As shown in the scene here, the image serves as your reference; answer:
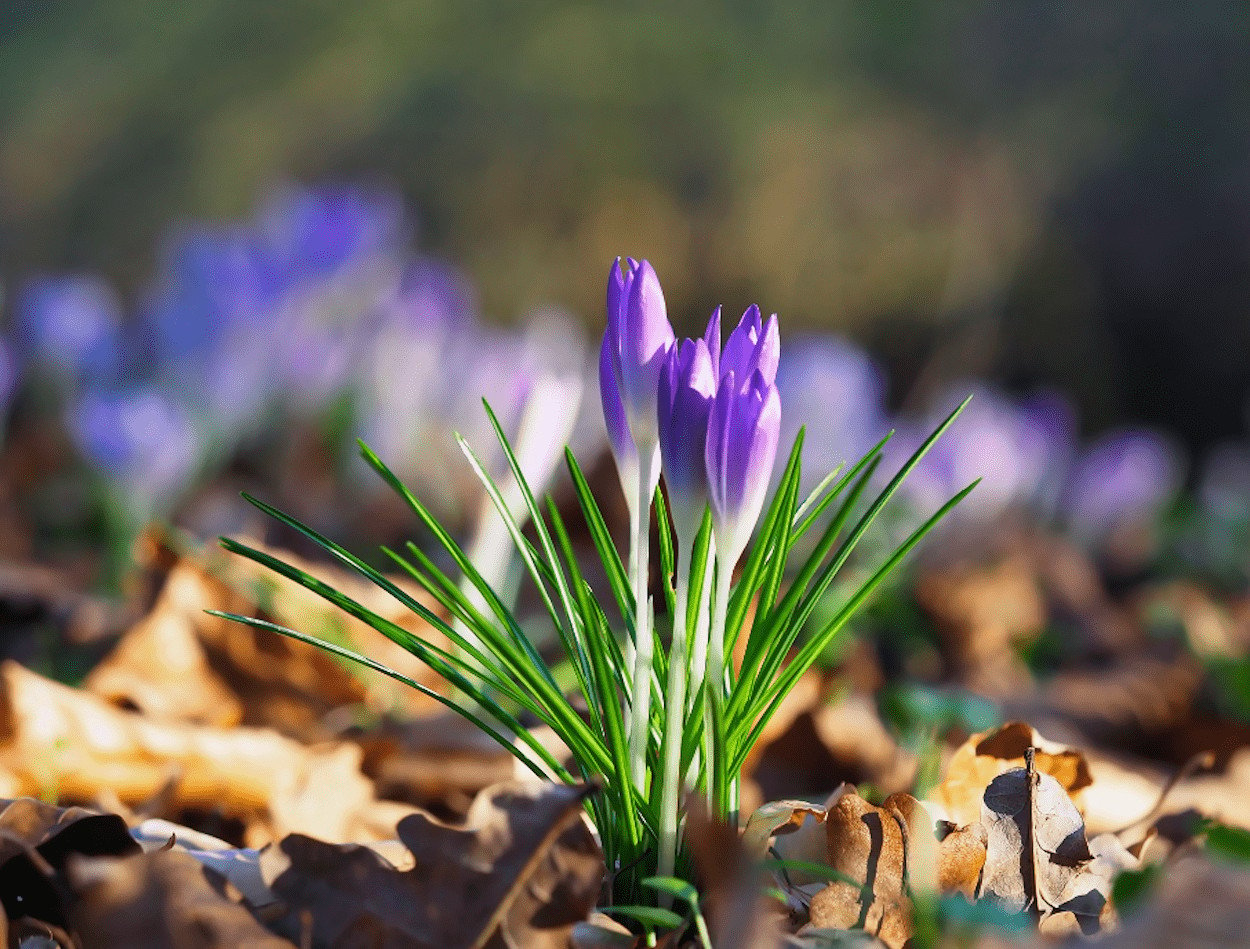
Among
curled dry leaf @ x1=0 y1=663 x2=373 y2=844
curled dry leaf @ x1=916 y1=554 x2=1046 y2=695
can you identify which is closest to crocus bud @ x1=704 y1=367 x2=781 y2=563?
curled dry leaf @ x1=0 y1=663 x2=373 y2=844

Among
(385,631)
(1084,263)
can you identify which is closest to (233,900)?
(385,631)

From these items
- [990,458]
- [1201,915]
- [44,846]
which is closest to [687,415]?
[1201,915]

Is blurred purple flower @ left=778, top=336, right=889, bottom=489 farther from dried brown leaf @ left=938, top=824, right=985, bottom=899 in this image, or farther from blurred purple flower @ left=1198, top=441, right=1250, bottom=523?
dried brown leaf @ left=938, top=824, right=985, bottom=899

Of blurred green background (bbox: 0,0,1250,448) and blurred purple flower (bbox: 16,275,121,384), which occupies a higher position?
blurred green background (bbox: 0,0,1250,448)

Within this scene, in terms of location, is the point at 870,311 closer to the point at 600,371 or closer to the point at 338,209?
the point at 338,209

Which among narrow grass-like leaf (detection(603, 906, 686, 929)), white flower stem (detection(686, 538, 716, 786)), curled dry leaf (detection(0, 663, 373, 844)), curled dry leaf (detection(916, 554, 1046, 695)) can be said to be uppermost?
white flower stem (detection(686, 538, 716, 786))

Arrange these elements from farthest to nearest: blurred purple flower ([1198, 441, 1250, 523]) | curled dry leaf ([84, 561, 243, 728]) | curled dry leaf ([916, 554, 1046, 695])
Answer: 1. blurred purple flower ([1198, 441, 1250, 523])
2. curled dry leaf ([916, 554, 1046, 695])
3. curled dry leaf ([84, 561, 243, 728])
